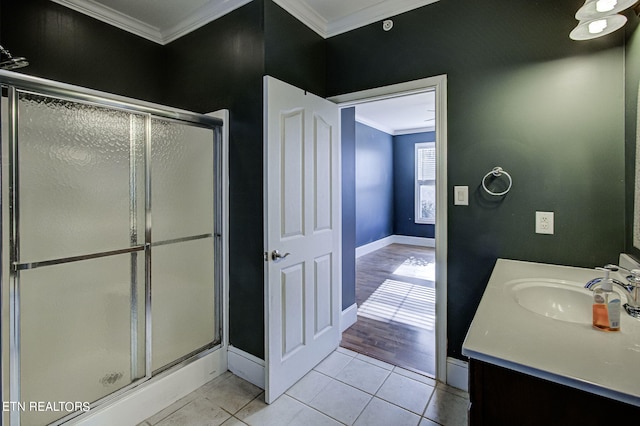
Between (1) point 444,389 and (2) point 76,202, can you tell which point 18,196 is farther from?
(1) point 444,389

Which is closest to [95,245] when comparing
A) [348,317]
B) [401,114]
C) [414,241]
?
[348,317]

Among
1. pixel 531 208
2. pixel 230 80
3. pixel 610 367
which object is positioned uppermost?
pixel 230 80

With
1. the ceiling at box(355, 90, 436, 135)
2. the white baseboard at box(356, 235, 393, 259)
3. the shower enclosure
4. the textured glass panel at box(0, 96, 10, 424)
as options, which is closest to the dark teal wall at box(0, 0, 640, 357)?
the shower enclosure

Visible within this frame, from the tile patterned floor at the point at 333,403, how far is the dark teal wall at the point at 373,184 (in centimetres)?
379

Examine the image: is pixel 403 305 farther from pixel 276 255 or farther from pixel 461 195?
pixel 276 255

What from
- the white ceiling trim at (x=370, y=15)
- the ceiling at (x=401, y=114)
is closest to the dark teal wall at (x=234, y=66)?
the white ceiling trim at (x=370, y=15)

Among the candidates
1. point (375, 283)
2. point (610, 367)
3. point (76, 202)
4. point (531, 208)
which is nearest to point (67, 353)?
point (76, 202)

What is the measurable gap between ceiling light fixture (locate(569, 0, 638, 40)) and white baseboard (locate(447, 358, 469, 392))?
1.95 meters

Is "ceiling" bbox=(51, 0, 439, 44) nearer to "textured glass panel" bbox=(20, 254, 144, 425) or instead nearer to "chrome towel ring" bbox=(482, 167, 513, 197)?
"chrome towel ring" bbox=(482, 167, 513, 197)

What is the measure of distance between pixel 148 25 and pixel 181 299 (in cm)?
230

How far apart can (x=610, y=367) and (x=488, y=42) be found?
6.03 feet

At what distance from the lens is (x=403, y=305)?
342cm

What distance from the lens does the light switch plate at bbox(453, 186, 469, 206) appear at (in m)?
1.93

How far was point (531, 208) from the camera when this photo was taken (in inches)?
68.9
